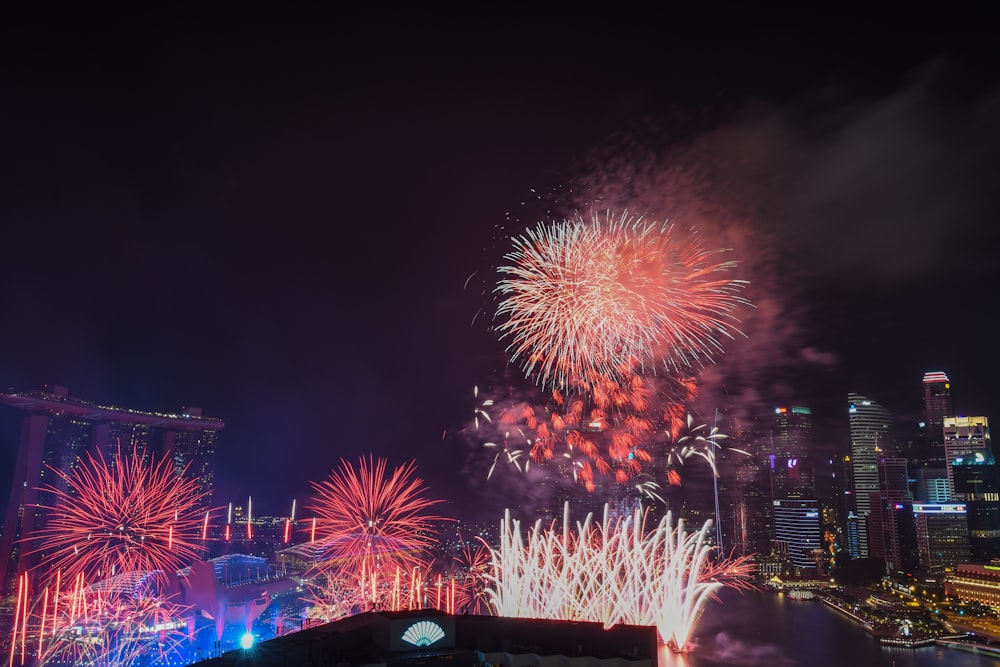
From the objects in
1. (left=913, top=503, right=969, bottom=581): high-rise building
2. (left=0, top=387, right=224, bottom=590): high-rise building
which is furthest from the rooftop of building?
(left=913, top=503, right=969, bottom=581): high-rise building

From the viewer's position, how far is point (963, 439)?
4956 centimetres

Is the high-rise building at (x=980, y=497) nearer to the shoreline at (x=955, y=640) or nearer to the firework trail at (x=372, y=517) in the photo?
the shoreline at (x=955, y=640)

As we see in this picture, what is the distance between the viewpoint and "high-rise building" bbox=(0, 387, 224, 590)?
20.7 meters

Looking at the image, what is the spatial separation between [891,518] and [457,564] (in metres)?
40.4

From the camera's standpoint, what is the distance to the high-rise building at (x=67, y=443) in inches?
817

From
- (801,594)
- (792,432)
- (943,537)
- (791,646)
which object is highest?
(792,432)

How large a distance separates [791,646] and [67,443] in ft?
98.2

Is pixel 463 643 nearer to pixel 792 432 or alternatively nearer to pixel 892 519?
pixel 892 519

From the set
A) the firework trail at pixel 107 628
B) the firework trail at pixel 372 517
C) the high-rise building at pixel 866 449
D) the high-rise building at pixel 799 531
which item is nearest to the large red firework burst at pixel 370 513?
the firework trail at pixel 372 517

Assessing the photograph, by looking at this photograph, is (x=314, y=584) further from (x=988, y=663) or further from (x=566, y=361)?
(x=988, y=663)

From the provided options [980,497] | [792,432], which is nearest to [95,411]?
[792,432]

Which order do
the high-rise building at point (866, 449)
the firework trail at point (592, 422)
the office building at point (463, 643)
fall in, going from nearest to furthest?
the office building at point (463, 643) < the firework trail at point (592, 422) < the high-rise building at point (866, 449)

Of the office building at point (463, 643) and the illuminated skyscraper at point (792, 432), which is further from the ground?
the illuminated skyscraper at point (792, 432)

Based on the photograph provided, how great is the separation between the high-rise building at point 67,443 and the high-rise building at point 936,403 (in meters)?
51.7
